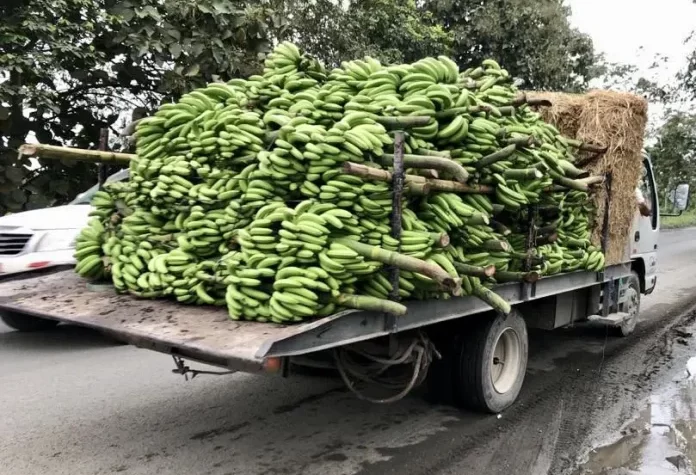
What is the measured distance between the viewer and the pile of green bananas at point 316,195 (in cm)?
321

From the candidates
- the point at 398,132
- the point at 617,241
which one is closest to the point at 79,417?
the point at 398,132

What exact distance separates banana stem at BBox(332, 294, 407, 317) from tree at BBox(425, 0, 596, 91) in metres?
13.3

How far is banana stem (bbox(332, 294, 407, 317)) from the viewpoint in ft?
10.2

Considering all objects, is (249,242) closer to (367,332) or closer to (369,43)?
(367,332)

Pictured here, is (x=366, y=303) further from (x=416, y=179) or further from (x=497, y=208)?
(x=497, y=208)

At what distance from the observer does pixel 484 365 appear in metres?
4.49

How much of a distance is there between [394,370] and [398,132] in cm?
172

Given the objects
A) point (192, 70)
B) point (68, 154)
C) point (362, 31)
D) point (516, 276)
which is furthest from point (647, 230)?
point (362, 31)

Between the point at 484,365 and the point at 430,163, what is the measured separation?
182 centimetres

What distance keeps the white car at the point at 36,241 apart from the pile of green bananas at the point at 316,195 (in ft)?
7.47

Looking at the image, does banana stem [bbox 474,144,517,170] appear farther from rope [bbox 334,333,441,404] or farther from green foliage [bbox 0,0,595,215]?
green foliage [bbox 0,0,595,215]

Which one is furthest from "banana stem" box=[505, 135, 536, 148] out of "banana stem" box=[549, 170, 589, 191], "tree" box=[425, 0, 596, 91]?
"tree" box=[425, 0, 596, 91]

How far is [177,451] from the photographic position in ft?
12.9

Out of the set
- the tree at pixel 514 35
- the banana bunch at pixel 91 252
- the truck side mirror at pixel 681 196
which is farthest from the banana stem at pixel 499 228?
the tree at pixel 514 35
